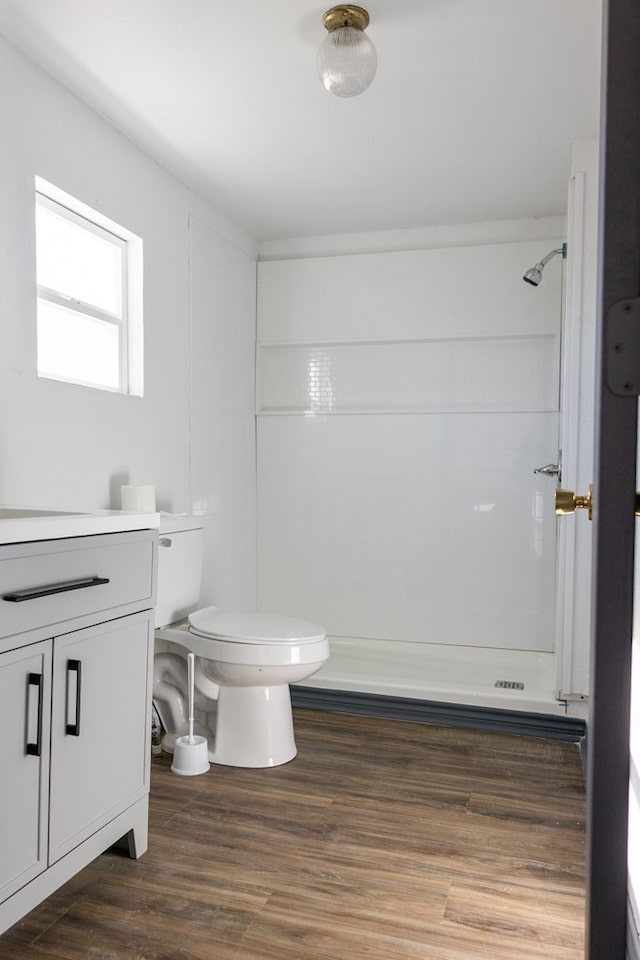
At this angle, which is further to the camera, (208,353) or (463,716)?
(208,353)

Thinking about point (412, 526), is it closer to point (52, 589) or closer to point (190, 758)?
point (190, 758)

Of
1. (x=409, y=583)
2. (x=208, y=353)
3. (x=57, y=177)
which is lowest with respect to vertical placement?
(x=409, y=583)

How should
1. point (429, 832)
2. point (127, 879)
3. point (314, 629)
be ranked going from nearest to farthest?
Answer: point (127, 879) < point (429, 832) < point (314, 629)

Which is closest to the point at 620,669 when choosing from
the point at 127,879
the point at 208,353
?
the point at 127,879

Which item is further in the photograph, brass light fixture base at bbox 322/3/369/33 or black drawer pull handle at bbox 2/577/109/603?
brass light fixture base at bbox 322/3/369/33

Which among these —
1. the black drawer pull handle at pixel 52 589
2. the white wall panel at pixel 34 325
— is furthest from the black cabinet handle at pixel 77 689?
the white wall panel at pixel 34 325

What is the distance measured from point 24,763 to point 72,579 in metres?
0.36

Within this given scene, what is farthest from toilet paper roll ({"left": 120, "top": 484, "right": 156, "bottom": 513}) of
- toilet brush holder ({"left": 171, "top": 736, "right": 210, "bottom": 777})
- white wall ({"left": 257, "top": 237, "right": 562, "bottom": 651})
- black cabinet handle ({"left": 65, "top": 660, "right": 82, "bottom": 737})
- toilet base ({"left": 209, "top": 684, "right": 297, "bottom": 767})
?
white wall ({"left": 257, "top": 237, "right": 562, "bottom": 651})

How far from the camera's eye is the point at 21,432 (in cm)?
221

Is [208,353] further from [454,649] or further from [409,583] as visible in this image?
[454,649]

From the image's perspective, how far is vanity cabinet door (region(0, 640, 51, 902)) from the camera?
1.42 metres

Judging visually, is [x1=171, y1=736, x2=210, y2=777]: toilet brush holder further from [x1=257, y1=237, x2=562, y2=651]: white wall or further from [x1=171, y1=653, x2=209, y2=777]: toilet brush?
[x1=257, y1=237, x2=562, y2=651]: white wall

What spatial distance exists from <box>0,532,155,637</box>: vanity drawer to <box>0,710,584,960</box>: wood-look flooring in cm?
64

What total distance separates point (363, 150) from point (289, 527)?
190cm
